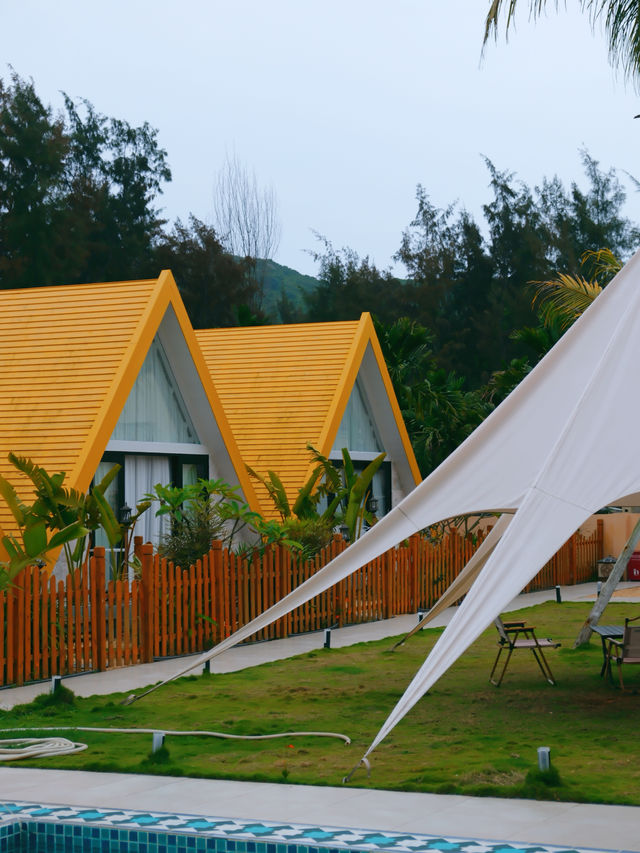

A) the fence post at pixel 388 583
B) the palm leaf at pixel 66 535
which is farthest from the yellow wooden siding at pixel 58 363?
the fence post at pixel 388 583

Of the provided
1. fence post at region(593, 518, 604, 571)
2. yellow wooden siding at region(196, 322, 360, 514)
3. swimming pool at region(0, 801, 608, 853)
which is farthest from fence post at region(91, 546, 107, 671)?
fence post at region(593, 518, 604, 571)

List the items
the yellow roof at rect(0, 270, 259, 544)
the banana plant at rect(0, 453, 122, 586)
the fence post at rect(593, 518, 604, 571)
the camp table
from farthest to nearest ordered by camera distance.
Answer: the fence post at rect(593, 518, 604, 571), the yellow roof at rect(0, 270, 259, 544), the banana plant at rect(0, 453, 122, 586), the camp table

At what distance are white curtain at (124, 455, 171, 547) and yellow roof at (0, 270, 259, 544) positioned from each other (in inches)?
54.4

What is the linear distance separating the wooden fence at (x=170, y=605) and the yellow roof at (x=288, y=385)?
11.9ft

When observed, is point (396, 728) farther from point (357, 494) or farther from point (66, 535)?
point (357, 494)

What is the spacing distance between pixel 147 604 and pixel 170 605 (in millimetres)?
410

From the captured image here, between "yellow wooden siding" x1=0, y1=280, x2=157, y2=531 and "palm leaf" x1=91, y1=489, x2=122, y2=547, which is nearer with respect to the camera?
"palm leaf" x1=91, y1=489, x2=122, y2=547

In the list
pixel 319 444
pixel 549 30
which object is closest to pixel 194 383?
pixel 319 444

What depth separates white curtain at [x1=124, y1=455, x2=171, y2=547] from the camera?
19.7m

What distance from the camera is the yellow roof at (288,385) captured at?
2438 centimetres

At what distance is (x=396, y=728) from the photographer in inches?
424

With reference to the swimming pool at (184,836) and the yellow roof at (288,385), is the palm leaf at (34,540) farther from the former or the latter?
the yellow roof at (288,385)

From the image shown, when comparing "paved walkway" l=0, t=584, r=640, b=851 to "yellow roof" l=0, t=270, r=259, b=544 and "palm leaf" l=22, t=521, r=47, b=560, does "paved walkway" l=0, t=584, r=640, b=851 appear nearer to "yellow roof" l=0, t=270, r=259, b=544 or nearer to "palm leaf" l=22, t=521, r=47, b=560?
"palm leaf" l=22, t=521, r=47, b=560

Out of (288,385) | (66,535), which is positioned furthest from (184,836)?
(288,385)
